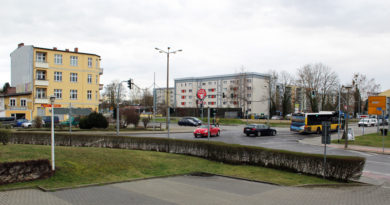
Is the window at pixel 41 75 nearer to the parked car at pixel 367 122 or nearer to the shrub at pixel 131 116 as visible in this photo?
the shrub at pixel 131 116

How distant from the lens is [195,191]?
10.1 metres

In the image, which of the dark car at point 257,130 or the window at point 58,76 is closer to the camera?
the dark car at point 257,130

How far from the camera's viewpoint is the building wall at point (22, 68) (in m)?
54.1

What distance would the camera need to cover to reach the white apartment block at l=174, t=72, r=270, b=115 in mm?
87562

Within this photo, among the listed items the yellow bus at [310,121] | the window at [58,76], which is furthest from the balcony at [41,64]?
the yellow bus at [310,121]

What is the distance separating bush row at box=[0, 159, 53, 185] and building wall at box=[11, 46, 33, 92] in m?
49.1

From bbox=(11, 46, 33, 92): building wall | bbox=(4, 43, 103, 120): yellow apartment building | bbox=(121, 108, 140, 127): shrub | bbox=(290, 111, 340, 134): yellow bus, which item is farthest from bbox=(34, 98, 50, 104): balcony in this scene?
bbox=(290, 111, 340, 134): yellow bus

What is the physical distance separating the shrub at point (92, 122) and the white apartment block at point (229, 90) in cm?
4772

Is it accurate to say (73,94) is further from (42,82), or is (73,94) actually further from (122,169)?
(122,169)

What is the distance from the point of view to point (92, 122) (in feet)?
132

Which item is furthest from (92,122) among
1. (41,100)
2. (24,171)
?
(24,171)

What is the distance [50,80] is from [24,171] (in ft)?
162

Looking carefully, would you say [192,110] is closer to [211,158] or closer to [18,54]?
[18,54]

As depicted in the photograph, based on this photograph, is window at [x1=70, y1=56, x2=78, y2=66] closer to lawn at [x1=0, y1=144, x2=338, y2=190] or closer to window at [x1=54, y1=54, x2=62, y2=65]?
window at [x1=54, y1=54, x2=62, y2=65]
